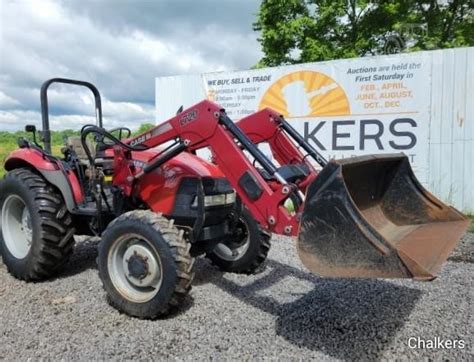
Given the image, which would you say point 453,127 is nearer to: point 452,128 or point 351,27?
point 452,128

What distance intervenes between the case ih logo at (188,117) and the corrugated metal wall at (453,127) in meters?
5.66

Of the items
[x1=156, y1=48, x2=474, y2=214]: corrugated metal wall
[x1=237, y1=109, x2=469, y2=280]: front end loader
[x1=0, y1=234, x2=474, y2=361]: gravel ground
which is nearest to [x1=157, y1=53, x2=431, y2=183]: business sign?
[x1=156, y1=48, x2=474, y2=214]: corrugated metal wall

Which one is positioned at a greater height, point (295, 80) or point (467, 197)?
point (295, 80)

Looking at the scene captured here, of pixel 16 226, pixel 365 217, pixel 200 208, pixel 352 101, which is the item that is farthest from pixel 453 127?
pixel 16 226

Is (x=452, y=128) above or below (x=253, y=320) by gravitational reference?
above

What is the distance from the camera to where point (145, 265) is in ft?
11.7

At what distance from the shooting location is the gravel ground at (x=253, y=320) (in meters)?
3.03

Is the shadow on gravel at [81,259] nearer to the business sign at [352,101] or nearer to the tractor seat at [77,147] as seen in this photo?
the tractor seat at [77,147]

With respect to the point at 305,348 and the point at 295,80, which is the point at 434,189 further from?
the point at 305,348

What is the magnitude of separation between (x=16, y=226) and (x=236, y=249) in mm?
2453

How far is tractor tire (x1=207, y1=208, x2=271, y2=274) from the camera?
183 inches

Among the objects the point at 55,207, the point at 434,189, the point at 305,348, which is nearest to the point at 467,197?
the point at 434,189

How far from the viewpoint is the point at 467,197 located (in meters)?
7.76

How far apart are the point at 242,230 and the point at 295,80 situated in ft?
16.4
